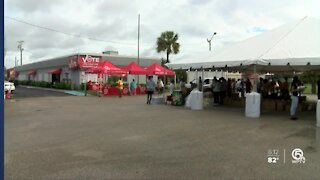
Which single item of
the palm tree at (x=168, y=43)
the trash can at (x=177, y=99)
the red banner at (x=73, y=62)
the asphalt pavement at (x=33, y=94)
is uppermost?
the palm tree at (x=168, y=43)

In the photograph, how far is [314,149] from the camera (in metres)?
8.73

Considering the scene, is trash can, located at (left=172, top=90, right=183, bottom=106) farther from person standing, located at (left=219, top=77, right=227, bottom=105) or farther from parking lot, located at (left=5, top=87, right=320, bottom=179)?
parking lot, located at (left=5, top=87, right=320, bottom=179)

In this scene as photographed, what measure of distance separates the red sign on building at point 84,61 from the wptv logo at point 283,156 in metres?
37.4

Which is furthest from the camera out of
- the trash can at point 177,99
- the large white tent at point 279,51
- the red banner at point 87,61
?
the red banner at point 87,61

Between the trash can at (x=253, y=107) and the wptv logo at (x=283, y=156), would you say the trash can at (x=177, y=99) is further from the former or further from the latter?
the wptv logo at (x=283, y=156)

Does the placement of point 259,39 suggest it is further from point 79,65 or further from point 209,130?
point 79,65

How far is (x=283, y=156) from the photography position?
26.4ft

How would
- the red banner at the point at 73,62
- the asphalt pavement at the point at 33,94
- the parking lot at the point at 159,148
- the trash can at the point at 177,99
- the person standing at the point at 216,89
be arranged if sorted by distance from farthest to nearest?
the red banner at the point at 73,62, the asphalt pavement at the point at 33,94, the person standing at the point at 216,89, the trash can at the point at 177,99, the parking lot at the point at 159,148

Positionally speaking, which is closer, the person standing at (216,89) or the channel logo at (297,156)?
the channel logo at (297,156)

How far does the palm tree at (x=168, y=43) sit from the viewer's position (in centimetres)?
6303

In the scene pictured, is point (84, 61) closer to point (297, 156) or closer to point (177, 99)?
point (177, 99)

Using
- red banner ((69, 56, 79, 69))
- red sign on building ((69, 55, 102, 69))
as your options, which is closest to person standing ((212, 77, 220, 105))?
red sign on building ((69, 55, 102, 69))

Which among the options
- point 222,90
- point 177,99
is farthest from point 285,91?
point 177,99

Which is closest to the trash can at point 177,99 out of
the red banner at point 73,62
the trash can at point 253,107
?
the trash can at point 253,107
